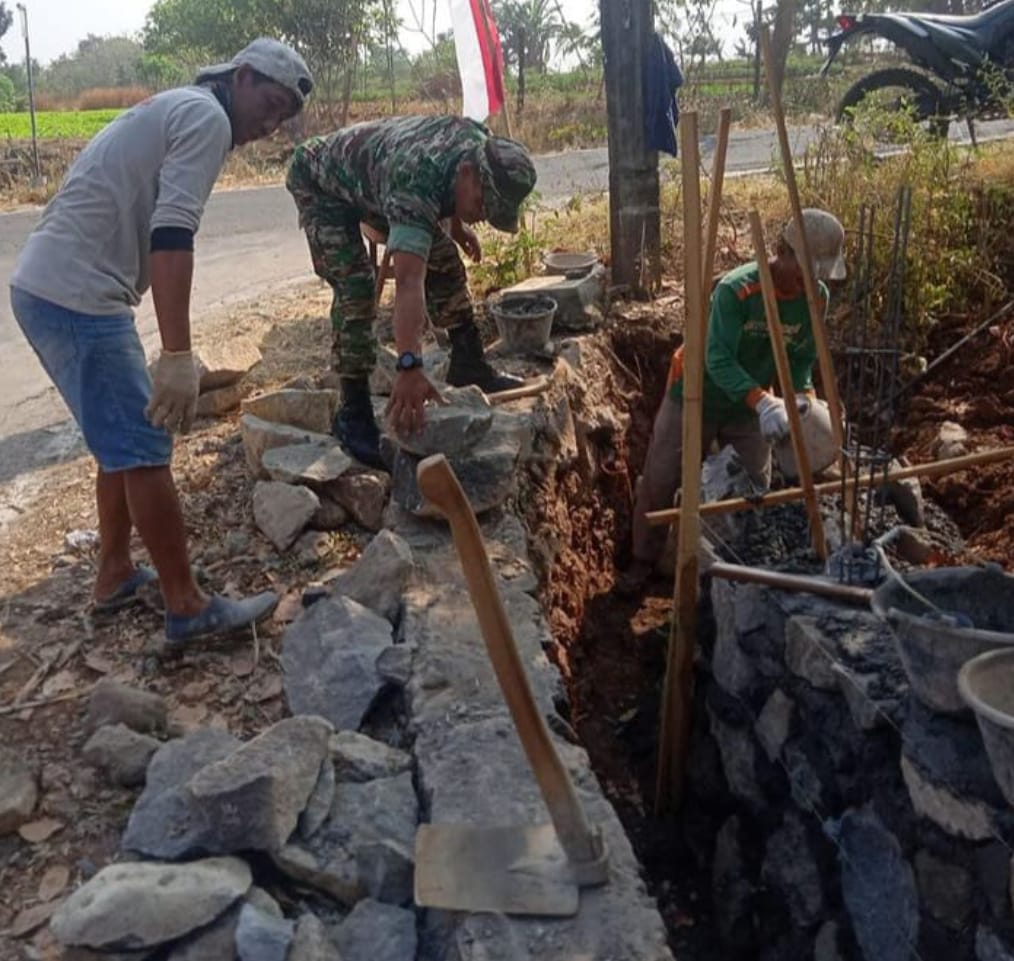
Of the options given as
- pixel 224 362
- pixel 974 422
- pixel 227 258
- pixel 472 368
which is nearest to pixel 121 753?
pixel 472 368

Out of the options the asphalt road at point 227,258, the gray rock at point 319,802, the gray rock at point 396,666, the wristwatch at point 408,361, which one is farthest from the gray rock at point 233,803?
the asphalt road at point 227,258

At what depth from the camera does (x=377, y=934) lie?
217cm

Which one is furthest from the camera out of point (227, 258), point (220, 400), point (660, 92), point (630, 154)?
point (227, 258)

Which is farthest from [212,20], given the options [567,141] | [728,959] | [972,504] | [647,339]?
[728,959]

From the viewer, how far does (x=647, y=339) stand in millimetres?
5941

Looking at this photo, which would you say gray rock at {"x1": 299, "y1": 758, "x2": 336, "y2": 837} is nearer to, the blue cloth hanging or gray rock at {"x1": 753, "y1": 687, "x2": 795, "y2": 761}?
gray rock at {"x1": 753, "y1": 687, "x2": 795, "y2": 761}

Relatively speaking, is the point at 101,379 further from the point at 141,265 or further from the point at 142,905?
the point at 142,905

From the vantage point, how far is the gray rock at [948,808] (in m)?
A: 2.25

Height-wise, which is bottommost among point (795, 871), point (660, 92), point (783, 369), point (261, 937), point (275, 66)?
point (795, 871)

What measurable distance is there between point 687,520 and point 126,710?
1.57 m

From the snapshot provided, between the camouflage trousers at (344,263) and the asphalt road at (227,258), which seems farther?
the asphalt road at (227,258)

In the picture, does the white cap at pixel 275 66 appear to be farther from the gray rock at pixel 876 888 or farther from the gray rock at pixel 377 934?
the gray rock at pixel 876 888

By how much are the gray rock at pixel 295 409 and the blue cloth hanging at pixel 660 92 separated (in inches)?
96.1

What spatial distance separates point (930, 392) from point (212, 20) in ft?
70.9
